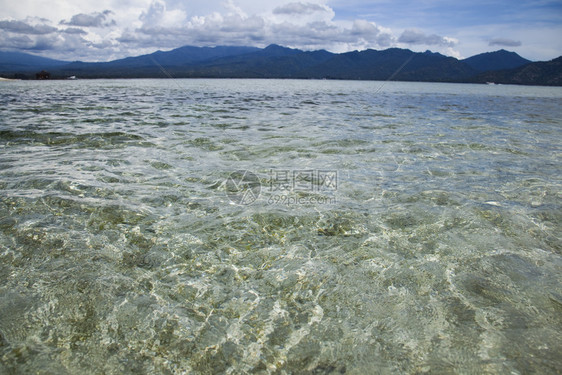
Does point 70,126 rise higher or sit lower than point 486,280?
higher

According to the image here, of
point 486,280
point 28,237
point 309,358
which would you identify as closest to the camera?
point 309,358

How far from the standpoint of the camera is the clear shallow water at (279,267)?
3.13 meters

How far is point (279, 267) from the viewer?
465cm

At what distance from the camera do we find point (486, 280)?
14.4ft

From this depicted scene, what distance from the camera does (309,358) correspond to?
122 inches

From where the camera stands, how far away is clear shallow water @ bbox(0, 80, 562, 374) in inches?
123

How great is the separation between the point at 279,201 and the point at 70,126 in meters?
14.7

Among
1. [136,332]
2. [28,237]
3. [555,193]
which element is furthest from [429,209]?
[28,237]

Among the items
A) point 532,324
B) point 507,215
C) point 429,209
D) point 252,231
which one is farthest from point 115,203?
point 507,215

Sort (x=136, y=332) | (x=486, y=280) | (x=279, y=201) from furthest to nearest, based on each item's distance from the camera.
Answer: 1. (x=279, y=201)
2. (x=486, y=280)
3. (x=136, y=332)

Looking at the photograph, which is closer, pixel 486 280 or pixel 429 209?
pixel 486 280

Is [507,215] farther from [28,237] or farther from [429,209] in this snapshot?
[28,237]

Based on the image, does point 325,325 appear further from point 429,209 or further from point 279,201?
point 429,209

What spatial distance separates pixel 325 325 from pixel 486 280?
2.60 metres
